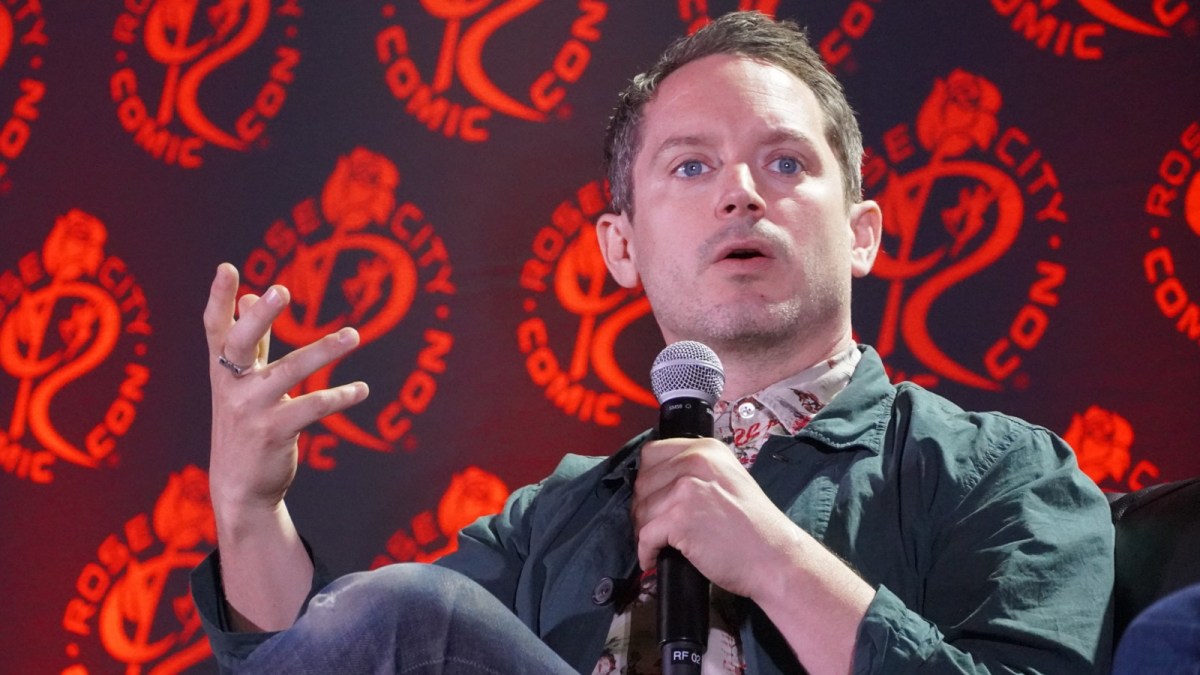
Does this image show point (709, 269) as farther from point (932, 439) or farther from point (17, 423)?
point (17, 423)

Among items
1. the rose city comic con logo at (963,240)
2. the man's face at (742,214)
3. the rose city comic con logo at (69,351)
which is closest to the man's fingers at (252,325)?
the man's face at (742,214)

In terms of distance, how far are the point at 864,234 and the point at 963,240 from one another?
16.1 inches

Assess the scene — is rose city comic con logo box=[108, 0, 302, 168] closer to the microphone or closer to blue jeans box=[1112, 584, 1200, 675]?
the microphone

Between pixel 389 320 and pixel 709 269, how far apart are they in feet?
2.60

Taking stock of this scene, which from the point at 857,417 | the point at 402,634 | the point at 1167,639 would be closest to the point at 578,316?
the point at 857,417

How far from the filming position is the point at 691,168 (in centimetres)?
155

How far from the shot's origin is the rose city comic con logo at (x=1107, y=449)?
1896 millimetres

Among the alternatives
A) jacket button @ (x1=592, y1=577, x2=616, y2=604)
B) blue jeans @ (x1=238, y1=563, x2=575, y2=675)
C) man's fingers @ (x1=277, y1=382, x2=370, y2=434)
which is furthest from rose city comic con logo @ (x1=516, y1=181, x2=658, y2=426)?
blue jeans @ (x1=238, y1=563, x2=575, y2=675)

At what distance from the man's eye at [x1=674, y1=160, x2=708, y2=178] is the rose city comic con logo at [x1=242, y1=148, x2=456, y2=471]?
2.14 feet

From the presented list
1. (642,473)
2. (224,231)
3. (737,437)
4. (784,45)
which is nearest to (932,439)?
(737,437)

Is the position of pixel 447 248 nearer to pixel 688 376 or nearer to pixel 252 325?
pixel 252 325

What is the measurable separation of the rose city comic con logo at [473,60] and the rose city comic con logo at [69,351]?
589mm

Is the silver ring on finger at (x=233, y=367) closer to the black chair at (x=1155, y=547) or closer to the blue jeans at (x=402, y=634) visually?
the blue jeans at (x=402, y=634)

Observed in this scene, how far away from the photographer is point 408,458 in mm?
2041
